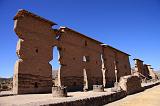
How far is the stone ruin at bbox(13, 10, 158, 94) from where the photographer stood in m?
19.0

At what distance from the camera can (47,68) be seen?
21641mm

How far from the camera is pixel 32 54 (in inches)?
786

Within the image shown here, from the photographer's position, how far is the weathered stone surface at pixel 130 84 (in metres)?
20.4

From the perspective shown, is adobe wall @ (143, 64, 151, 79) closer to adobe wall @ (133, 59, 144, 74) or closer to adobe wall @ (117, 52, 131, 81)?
adobe wall @ (133, 59, 144, 74)

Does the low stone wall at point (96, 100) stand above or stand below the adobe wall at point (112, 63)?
below

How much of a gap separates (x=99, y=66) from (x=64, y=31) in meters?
9.76

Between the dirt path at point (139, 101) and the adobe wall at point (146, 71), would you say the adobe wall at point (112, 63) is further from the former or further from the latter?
the dirt path at point (139, 101)

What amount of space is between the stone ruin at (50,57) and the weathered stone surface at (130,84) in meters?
6.55

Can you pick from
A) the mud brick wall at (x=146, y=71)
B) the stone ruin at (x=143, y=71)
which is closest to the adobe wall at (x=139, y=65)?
the stone ruin at (x=143, y=71)

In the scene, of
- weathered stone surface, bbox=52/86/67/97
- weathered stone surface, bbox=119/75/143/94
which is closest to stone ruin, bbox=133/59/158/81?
weathered stone surface, bbox=119/75/143/94

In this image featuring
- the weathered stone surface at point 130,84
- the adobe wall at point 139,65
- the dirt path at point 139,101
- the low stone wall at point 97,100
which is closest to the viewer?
the low stone wall at point 97,100

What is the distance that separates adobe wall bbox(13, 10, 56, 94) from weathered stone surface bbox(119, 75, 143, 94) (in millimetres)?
7524

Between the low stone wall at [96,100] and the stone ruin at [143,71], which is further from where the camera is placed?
the stone ruin at [143,71]

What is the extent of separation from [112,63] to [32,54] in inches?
770
